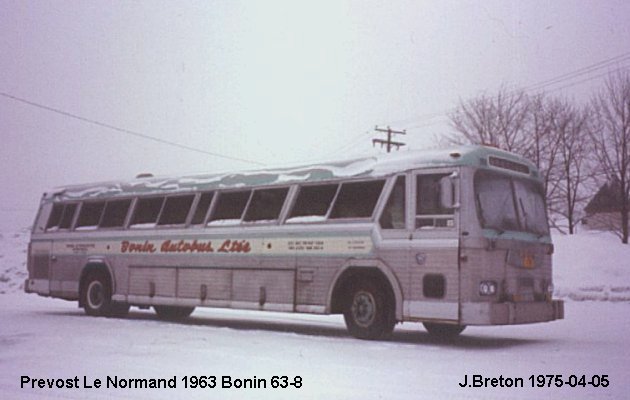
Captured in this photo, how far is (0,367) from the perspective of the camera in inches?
379

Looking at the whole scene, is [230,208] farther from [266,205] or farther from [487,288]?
[487,288]

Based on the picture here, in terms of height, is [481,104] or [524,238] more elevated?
[481,104]

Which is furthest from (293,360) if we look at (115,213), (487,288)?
(115,213)

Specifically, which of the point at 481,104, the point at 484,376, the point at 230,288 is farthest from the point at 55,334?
the point at 481,104

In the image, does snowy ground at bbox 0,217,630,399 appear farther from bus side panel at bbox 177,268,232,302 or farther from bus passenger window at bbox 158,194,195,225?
bus passenger window at bbox 158,194,195,225

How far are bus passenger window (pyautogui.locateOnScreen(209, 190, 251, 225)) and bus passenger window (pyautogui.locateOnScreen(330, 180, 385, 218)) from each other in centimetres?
254

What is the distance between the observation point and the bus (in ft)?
40.9

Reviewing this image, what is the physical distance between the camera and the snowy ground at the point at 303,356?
8.21 m

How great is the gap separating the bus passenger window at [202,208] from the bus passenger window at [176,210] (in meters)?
0.29

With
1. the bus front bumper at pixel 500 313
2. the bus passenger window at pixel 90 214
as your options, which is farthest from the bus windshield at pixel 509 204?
the bus passenger window at pixel 90 214

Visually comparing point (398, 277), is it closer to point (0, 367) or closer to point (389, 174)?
point (389, 174)

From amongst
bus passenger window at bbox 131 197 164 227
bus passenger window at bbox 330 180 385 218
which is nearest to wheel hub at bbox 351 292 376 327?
bus passenger window at bbox 330 180 385 218

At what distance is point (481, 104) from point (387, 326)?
41381 mm

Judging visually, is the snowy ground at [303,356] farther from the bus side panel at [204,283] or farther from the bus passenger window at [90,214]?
the bus passenger window at [90,214]
